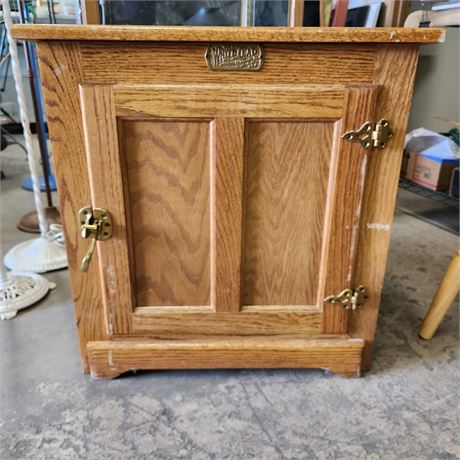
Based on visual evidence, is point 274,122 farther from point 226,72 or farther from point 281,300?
point 281,300

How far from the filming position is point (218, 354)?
0.97m

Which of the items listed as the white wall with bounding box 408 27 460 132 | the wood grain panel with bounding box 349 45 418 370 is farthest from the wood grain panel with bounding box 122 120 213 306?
the white wall with bounding box 408 27 460 132

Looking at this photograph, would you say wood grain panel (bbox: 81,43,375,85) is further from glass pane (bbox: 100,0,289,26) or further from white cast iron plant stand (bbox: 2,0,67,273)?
white cast iron plant stand (bbox: 2,0,67,273)

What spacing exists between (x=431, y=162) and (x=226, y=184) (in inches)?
63.1

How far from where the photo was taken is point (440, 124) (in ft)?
7.88

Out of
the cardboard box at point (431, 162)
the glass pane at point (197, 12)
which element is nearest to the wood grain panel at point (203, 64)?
the glass pane at point (197, 12)

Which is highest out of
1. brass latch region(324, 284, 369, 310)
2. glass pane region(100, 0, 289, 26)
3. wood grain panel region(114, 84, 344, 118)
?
glass pane region(100, 0, 289, 26)

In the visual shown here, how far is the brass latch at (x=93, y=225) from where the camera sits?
0.83m

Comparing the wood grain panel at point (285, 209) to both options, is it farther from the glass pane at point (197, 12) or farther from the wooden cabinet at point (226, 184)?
the glass pane at point (197, 12)

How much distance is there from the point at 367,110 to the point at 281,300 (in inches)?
16.6

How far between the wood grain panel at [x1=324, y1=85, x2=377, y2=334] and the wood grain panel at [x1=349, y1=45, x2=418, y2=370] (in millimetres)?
20

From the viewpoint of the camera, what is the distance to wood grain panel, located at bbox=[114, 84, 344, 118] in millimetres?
769

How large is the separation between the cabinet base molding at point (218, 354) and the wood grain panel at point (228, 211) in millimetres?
99

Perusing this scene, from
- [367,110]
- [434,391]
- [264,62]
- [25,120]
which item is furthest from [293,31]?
[25,120]
